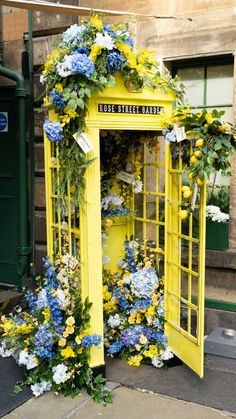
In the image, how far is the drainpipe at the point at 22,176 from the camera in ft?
18.0

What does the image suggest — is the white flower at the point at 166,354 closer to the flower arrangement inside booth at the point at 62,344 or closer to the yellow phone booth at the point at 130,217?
the yellow phone booth at the point at 130,217

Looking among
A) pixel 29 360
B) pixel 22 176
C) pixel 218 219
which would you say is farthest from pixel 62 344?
pixel 22 176

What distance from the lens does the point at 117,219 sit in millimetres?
4504

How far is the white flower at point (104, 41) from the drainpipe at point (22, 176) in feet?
7.50

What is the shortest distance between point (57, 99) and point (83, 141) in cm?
37

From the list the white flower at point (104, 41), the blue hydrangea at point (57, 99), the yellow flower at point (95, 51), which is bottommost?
the blue hydrangea at point (57, 99)

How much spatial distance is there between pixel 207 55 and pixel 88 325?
2783 mm

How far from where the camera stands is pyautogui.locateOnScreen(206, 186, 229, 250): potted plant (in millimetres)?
4711

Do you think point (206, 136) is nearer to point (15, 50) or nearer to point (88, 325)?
point (88, 325)

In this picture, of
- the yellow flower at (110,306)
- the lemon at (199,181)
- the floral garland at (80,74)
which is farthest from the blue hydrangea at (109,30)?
the yellow flower at (110,306)

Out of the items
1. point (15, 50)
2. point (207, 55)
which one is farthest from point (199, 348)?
point (15, 50)

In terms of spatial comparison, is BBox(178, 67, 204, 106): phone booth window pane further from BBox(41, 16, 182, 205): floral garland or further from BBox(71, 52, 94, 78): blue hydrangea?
BBox(71, 52, 94, 78): blue hydrangea

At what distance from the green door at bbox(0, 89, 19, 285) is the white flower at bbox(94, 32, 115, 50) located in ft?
8.48

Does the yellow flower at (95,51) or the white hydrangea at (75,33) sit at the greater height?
the white hydrangea at (75,33)
